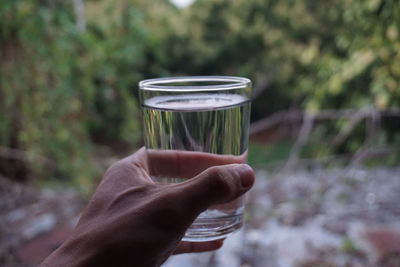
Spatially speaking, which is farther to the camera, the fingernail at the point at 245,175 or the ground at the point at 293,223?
the ground at the point at 293,223

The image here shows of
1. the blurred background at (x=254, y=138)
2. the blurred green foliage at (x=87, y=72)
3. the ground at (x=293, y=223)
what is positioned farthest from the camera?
the blurred green foliage at (x=87, y=72)

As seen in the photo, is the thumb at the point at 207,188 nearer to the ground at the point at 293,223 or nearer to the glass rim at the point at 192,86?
the glass rim at the point at 192,86

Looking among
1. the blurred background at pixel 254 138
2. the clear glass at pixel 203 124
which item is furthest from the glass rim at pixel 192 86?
the blurred background at pixel 254 138

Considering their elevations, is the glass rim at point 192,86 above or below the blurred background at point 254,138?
above

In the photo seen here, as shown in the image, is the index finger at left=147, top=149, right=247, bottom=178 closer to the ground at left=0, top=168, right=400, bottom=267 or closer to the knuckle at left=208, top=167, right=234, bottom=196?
the knuckle at left=208, top=167, right=234, bottom=196

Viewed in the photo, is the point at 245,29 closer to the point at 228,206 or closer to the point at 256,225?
the point at 256,225

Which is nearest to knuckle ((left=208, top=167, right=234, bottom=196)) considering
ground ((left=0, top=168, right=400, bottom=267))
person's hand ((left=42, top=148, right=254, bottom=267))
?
person's hand ((left=42, top=148, right=254, bottom=267))

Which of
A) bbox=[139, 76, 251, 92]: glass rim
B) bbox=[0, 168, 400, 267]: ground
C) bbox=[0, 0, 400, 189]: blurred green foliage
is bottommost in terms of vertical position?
bbox=[0, 168, 400, 267]: ground
